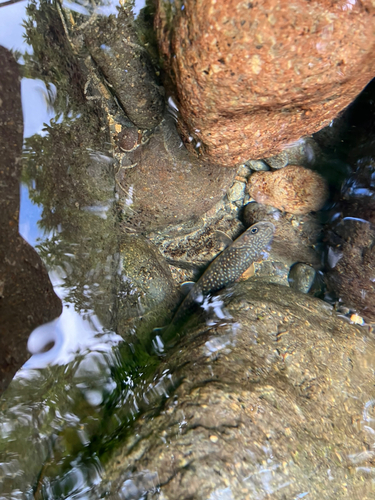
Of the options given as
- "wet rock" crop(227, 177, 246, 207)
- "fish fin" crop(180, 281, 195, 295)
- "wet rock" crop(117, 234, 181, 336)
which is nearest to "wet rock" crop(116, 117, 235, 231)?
"wet rock" crop(117, 234, 181, 336)

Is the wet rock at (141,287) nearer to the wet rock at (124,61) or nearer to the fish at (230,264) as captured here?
the fish at (230,264)

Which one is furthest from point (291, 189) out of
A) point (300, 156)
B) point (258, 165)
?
point (258, 165)

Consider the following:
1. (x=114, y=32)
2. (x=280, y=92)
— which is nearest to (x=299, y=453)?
(x=280, y=92)

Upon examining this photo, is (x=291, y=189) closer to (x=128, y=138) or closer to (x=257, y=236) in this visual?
(x=257, y=236)

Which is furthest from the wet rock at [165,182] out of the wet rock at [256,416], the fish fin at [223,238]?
the wet rock at [256,416]

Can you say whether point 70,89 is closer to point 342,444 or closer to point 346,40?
point 346,40
